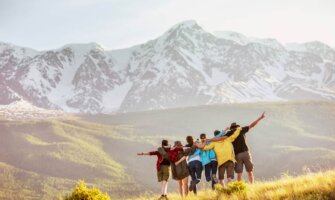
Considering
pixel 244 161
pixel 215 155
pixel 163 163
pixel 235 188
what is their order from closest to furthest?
pixel 235 188, pixel 163 163, pixel 244 161, pixel 215 155

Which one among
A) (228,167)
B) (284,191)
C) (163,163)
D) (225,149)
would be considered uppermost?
(284,191)

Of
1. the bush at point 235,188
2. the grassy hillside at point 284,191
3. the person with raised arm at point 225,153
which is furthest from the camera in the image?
the person with raised arm at point 225,153

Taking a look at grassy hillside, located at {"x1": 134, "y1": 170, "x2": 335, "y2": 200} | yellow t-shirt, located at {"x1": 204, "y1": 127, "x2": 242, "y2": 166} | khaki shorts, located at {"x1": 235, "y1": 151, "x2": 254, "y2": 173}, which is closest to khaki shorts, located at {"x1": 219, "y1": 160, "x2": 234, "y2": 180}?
yellow t-shirt, located at {"x1": 204, "y1": 127, "x2": 242, "y2": 166}

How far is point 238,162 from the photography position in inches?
747

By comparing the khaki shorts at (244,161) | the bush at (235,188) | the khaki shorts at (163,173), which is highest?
the bush at (235,188)

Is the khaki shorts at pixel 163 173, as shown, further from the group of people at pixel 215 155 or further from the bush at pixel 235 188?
the bush at pixel 235 188

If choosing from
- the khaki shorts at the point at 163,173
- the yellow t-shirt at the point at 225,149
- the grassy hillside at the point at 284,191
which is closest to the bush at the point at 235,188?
the grassy hillside at the point at 284,191

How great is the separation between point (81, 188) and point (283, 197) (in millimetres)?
6281

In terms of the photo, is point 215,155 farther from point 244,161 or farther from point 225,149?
point 244,161

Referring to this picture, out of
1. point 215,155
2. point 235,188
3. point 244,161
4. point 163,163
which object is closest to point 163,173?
point 163,163

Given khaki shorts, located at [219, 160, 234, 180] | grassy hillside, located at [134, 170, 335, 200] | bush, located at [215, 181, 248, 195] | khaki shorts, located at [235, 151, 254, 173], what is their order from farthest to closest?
khaki shorts, located at [235, 151, 254, 173], khaki shorts, located at [219, 160, 234, 180], bush, located at [215, 181, 248, 195], grassy hillside, located at [134, 170, 335, 200]

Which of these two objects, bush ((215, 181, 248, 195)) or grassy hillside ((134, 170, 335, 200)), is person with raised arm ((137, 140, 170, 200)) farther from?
bush ((215, 181, 248, 195))

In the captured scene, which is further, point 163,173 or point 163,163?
point 163,163

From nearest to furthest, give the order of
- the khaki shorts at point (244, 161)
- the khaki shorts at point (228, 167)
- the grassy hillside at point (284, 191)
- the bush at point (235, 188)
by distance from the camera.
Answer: the grassy hillside at point (284, 191), the bush at point (235, 188), the khaki shorts at point (228, 167), the khaki shorts at point (244, 161)
